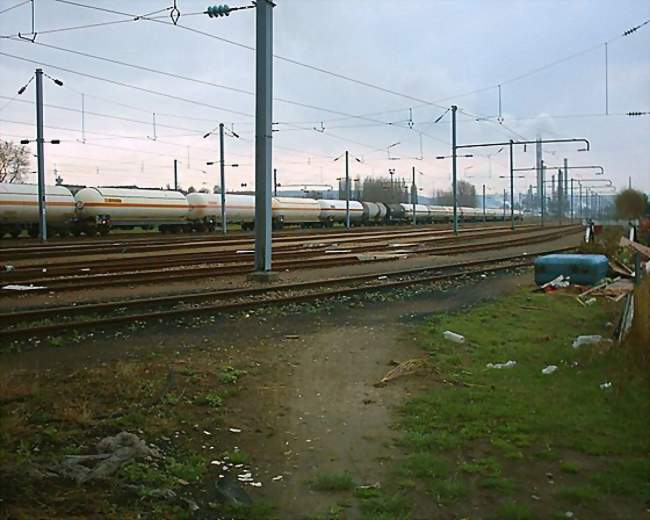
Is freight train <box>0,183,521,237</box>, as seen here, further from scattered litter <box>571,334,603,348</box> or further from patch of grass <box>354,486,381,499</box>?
patch of grass <box>354,486,381,499</box>

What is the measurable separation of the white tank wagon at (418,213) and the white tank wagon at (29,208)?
1836 inches

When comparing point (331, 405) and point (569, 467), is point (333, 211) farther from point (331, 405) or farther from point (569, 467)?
point (569, 467)

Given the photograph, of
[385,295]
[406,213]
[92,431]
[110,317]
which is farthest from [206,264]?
[406,213]

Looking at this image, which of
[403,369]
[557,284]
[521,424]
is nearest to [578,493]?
[521,424]

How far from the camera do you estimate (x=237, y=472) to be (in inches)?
201

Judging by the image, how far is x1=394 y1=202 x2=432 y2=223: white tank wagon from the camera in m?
82.1

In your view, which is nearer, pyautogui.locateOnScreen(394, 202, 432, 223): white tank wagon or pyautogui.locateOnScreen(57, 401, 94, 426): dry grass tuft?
pyautogui.locateOnScreen(57, 401, 94, 426): dry grass tuft

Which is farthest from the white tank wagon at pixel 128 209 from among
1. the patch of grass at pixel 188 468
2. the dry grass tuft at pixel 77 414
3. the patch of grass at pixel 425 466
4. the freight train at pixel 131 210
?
the patch of grass at pixel 425 466

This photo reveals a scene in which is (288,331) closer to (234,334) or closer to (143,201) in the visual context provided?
(234,334)

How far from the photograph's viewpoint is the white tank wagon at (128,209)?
142 ft

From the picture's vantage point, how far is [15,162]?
68250 millimetres

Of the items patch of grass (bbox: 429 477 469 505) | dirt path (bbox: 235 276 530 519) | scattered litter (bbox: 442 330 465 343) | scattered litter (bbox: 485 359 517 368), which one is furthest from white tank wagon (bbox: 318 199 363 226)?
patch of grass (bbox: 429 477 469 505)

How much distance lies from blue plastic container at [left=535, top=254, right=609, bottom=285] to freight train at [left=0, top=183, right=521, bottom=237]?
30013 millimetres

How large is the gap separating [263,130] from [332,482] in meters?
13.4
